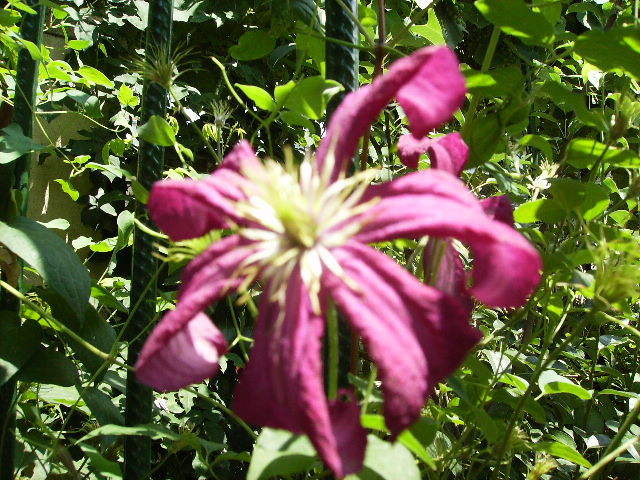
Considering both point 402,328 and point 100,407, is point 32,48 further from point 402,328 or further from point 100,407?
point 402,328

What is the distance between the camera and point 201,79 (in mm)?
1977

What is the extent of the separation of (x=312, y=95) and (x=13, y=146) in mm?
383

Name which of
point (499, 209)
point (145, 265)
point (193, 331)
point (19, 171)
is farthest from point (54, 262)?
point (499, 209)

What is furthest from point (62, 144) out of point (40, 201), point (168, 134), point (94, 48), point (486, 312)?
point (168, 134)

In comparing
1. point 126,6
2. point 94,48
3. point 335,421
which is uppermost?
point 335,421

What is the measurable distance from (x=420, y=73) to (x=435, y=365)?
154 millimetres

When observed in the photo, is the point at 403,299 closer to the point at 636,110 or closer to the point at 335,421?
the point at 335,421

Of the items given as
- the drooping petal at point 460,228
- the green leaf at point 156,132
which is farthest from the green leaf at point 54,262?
the drooping petal at point 460,228

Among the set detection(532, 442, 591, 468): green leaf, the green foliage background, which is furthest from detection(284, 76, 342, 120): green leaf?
detection(532, 442, 591, 468): green leaf

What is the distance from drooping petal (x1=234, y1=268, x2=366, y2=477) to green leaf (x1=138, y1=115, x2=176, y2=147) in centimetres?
28

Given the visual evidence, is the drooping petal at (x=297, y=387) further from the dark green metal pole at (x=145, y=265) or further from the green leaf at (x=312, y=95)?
the dark green metal pole at (x=145, y=265)

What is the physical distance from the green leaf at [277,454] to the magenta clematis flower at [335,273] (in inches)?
1.8

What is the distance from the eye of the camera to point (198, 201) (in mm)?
357

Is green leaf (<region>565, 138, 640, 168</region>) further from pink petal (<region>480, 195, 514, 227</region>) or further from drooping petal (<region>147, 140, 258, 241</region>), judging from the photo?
drooping petal (<region>147, 140, 258, 241</region>)
